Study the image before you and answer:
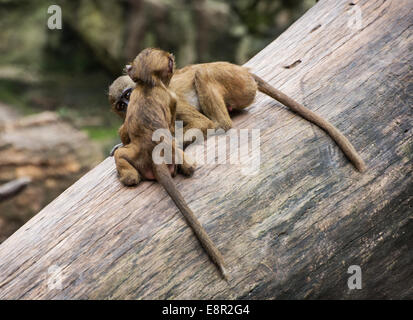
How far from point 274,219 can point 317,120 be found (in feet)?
3.04

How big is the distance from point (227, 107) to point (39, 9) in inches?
375

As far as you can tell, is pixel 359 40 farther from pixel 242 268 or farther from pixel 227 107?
pixel 242 268

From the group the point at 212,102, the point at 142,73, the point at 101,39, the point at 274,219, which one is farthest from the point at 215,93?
the point at 101,39

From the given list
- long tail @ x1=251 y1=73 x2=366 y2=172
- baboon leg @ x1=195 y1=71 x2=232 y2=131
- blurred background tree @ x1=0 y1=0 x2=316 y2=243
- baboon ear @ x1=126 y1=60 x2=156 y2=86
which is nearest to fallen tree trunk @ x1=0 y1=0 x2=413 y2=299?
long tail @ x1=251 y1=73 x2=366 y2=172

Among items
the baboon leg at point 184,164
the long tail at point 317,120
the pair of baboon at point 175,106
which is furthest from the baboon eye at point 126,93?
the long tail at point 317,120

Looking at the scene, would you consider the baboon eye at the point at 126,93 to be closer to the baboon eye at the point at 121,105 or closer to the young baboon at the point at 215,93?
the baboon eye at the point at 121,105

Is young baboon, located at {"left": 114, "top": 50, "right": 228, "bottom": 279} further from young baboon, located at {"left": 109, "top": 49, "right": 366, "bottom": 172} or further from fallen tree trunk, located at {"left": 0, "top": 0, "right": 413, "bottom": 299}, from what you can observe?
young baboon, located at {"left": 109, "top": 49, "right": 366, "bottom": 172}

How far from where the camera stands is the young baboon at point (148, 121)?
10.4ft

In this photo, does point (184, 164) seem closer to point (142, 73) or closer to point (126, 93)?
point (142, 73)

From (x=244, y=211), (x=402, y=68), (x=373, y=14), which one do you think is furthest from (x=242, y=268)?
(x=373, y=14)

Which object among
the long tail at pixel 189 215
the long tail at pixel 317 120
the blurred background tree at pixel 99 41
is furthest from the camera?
the blurred background tree at pixel 99 41

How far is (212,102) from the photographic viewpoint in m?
3.74

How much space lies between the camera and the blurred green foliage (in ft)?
36.7
